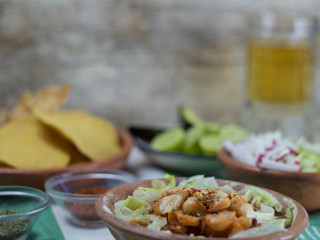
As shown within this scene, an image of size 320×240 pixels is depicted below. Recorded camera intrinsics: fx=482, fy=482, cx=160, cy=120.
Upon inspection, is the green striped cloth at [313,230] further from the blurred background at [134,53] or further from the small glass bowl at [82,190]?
the blurred background at [134,53]

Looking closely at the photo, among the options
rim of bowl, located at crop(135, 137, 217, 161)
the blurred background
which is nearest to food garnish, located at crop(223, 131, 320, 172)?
rim of bowl, located at crop(135, 137, 217, 161)

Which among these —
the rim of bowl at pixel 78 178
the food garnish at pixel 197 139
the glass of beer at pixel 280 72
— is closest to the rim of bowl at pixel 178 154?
the food garnish at pixel 197 139

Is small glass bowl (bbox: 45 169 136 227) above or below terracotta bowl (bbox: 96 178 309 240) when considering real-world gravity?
below

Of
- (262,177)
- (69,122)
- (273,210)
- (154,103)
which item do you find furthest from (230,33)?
(273,210)

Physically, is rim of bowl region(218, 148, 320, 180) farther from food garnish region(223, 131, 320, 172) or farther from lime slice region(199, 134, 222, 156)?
lime slice region(199, 134, 222, 156)

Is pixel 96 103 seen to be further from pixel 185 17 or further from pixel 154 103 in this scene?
pixel 185 17

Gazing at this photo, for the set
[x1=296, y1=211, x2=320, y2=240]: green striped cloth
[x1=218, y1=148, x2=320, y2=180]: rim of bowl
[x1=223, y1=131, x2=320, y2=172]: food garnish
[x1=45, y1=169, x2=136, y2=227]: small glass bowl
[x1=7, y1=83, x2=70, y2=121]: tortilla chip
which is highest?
[x1=7, y1=83, x2=70, y2=121]: tortilla chip
